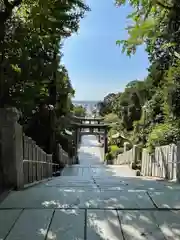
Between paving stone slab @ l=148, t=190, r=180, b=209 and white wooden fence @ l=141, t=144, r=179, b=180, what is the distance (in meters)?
2.70

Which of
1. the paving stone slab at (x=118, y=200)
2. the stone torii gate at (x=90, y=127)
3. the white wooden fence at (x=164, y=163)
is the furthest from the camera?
the stone torii gate at (x=90, y=127)

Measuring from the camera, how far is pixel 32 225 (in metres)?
3.14

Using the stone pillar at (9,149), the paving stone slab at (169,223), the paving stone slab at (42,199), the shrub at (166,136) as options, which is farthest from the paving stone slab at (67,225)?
the shrub at (166,136)

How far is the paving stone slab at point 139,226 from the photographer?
2865mm

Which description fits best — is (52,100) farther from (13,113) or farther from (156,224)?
(156,224)

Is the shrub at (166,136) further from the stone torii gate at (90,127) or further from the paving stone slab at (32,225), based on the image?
the stone torii gate at (90,127)

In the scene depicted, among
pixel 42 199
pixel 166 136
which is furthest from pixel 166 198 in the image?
pixel 166 136

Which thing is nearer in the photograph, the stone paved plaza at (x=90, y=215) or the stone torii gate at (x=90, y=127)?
the stone paved plaza at (x=90, y=215)

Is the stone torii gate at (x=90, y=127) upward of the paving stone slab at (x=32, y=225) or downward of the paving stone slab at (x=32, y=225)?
upward

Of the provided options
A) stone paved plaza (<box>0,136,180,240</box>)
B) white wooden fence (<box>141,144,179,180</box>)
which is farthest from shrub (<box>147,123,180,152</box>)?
stone paved plaza (<box>0,136,180,240</box>)

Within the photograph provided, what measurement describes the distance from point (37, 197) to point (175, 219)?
1.82 m

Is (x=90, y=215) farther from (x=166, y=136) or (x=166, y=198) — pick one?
(x=166, y=136)

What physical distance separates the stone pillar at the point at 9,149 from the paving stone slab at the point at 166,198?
2.01 metres

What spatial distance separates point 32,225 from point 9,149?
200 cm
